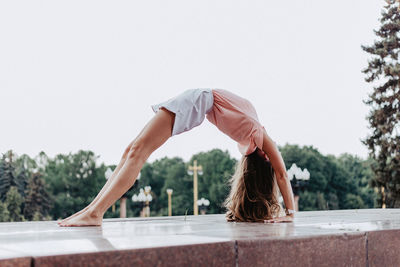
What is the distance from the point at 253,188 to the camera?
4.09m

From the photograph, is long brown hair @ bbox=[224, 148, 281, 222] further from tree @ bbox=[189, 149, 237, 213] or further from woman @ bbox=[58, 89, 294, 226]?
tree @ bbox=[189, 149, 237, 213]

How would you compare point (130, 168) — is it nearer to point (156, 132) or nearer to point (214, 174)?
point (156, 132)

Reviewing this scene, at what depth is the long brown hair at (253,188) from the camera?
398 centimetres

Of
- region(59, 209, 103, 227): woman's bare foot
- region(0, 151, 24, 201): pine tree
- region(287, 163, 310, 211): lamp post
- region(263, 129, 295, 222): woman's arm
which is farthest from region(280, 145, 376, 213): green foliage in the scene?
region(59, 209, 103, 227): woman's bare foot

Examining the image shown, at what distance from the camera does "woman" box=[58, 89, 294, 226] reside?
366 centimetres

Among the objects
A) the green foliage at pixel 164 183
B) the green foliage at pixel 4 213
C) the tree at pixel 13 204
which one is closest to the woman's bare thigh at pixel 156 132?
the green foliage at pixel 164 183

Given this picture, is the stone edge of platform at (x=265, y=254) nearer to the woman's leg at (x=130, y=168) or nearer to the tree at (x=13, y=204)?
the woman's leg at (x=130, y=168)

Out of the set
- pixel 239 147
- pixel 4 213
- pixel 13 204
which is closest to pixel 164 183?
pixel 13 204

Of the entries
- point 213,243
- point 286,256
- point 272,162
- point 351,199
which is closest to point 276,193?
point 272,162

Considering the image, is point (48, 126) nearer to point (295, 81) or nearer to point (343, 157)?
point (295, 81)

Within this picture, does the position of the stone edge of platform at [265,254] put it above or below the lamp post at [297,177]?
below

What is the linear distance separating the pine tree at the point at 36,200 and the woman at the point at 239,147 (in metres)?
40.3

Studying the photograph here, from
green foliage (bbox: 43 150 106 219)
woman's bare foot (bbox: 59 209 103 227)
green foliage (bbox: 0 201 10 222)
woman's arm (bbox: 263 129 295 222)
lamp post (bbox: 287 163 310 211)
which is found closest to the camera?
woman's bare foot (bbox: 59 209 103 227)

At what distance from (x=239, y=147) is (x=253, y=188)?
13.9 inches
